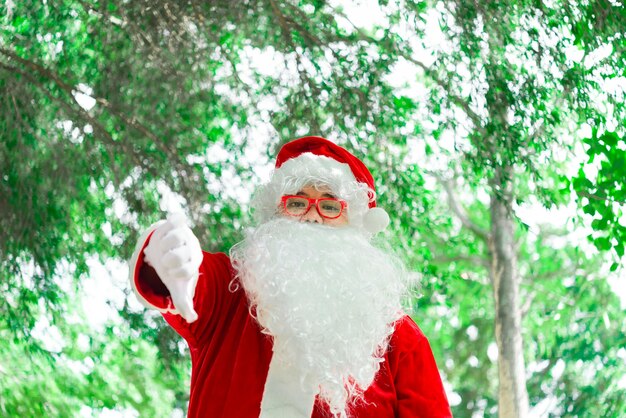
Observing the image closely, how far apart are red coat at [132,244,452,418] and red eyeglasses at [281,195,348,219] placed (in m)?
0.23

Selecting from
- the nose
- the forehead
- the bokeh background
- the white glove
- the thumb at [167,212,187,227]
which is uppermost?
the bokeh background

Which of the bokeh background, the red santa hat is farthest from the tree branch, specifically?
the red santa hat

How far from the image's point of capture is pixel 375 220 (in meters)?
2.41

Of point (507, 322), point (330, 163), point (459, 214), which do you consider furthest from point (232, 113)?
point (459, 214)

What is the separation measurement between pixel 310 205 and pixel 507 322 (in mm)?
4654

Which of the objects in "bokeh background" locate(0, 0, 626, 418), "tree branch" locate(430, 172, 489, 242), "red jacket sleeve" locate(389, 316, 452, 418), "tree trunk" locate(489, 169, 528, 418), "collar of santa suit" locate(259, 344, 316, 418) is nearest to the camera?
"collar of santa suit" locate(259, 344, 316, 418)

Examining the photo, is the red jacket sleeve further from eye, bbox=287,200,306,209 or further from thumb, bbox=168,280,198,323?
thumb, bbox=168,280,198,323

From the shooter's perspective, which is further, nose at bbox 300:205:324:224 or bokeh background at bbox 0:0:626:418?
bokeh background at bbox 0:0:626:418

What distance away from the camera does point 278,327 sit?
82.7 inches

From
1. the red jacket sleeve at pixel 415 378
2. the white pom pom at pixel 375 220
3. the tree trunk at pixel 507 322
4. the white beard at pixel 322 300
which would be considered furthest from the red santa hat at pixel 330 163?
the tree trunk at pixel 507 322

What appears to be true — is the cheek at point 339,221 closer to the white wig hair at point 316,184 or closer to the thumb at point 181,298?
the white wig hair at point 316,184

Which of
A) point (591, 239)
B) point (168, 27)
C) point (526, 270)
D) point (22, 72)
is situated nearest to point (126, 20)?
point (168, 27)

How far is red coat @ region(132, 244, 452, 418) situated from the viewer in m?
2.10

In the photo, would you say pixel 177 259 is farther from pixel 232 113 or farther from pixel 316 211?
pixel 232 113
